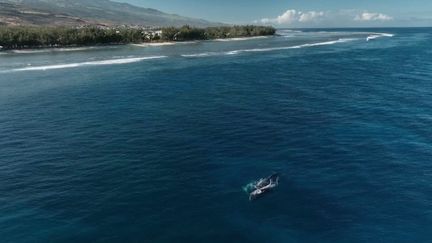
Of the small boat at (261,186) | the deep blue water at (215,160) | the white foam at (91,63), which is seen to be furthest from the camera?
the white foam at (91,63)

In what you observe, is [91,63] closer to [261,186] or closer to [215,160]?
[215,160]

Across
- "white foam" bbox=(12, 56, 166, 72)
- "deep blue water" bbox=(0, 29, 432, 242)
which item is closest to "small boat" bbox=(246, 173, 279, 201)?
"deep blue water" bbox=(0, 29, 432, 242)

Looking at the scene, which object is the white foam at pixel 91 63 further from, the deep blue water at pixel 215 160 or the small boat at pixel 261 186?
the small boat at pixel 261 186

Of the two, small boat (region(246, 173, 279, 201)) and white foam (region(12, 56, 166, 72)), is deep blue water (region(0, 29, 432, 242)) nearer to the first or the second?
small boat (region(246, 173, 279, 201))

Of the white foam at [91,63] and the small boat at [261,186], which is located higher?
the white foam at [91,63]

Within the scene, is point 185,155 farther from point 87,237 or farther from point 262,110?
point 262,110

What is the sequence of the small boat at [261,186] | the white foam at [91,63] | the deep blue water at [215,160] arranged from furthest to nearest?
the white foam at [91,63]
the small boat at [261,186]
the deep blue water at [215,160]

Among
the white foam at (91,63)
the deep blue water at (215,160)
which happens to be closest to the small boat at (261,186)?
the deep blue water at (215,160)

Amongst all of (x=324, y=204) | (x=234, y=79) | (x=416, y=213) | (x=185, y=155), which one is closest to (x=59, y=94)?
(x=234, y=79)

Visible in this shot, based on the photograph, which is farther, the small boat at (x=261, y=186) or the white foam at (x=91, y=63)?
the white foam at (x=91, y=63)
